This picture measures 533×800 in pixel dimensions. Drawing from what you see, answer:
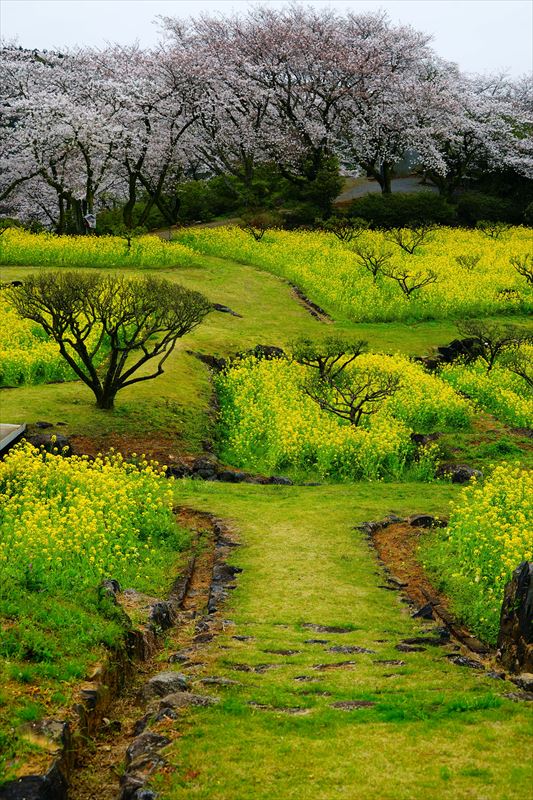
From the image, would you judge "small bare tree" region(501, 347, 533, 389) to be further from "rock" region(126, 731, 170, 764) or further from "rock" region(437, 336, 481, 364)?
"rock" region(126, 731, 170, 764)

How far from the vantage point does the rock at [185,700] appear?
7816mm

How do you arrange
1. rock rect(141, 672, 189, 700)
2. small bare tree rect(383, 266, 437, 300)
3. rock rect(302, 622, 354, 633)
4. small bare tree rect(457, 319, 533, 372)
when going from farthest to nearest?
small bare tree rect(383, 266, 437, 300)
small bare tree rect(457, 319, 533, 372)
rock rect(302, 622, 354, 633)
rock rect(141, 672, 189, 700)

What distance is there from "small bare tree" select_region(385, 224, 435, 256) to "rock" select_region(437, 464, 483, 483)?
92.9 ft

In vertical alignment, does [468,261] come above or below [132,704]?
above

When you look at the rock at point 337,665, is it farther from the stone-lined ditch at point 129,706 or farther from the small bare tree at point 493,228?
the small bare tree at point 493,228

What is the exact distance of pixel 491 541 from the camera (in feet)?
42.9

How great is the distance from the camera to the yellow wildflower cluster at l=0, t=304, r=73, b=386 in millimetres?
24266

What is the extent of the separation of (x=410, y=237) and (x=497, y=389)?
2680 centimetres

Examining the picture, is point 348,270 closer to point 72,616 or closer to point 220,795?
point 72,616

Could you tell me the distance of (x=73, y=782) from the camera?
7215 millimetres

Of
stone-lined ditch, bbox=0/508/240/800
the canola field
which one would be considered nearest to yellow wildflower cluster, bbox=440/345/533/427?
the canola field

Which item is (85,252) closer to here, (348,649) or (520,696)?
(348,649)

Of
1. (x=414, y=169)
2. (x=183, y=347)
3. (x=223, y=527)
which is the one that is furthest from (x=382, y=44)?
(x=223, y=527)

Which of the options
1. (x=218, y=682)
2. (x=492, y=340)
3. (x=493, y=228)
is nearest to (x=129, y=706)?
(x=218, y=682)
